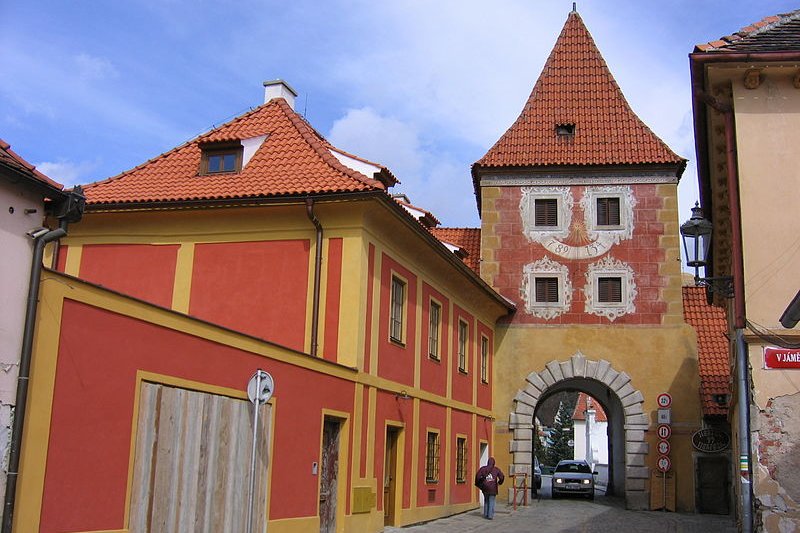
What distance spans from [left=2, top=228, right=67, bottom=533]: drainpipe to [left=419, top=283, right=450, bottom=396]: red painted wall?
12.7 metres

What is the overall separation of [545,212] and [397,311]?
450 inches

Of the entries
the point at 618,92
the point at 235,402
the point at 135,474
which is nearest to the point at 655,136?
the point at 618,92

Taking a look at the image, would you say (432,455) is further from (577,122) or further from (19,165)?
(19,165)

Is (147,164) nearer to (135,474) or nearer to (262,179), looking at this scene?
(262,179)

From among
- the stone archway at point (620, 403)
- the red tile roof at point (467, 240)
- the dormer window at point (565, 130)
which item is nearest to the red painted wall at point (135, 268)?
the red tile roof at point (467, 240)

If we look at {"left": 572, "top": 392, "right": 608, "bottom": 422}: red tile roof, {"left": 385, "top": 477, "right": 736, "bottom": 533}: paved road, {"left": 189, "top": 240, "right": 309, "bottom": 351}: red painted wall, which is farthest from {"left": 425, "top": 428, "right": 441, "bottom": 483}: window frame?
{"left": 572, "top": 392, "right": 608, "bottom": 422}: red tile roof

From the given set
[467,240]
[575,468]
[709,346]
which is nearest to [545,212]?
[467,240]

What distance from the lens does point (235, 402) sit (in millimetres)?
12625

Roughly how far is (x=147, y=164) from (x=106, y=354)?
35.2 ft

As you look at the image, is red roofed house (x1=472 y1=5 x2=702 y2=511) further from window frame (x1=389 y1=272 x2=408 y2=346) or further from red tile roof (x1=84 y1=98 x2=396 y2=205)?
red tile roof (x1=84 y1=98 x2=396 y2=205)

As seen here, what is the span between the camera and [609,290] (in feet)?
93.8

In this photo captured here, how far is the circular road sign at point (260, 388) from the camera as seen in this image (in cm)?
1152

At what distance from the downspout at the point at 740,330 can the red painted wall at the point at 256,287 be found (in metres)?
7.68

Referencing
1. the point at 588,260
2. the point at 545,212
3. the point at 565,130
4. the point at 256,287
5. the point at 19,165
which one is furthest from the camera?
the point at 565,130
